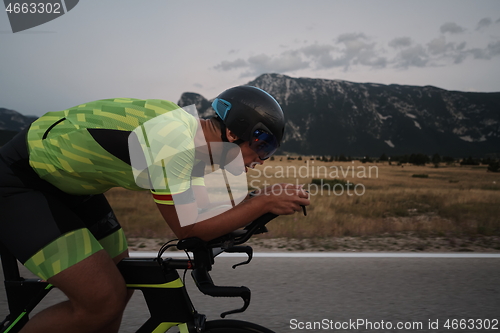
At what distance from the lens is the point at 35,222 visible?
1.59 m

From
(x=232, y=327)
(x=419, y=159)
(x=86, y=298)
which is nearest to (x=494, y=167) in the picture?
(x=419, y=159)

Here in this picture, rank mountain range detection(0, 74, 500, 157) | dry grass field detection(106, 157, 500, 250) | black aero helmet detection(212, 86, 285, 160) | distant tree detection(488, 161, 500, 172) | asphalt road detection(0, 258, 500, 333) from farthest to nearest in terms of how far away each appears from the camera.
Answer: mountain range detection(0, 74, 500, 157) → distant tree detection(488, 161, 500, 172) → dry grass field detection(106, 157, 500, 250) → asphalt road detection(0, 258, 500, 333) → black aero helmet detection(212, 86, 285, 160)

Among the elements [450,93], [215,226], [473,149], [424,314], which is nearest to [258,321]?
[424,314]

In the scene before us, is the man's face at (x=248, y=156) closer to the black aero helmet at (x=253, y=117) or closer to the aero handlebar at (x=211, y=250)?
the black aero helmet at (x=253, y=117)

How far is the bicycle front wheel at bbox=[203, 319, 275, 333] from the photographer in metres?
1.60

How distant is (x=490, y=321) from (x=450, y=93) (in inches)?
8640

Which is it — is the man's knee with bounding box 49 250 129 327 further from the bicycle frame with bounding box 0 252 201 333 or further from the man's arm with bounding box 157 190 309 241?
the man's arm with bounding box 157 190 309 241

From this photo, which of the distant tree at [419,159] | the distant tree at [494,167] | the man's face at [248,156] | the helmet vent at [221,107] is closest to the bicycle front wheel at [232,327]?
the man's face at [248,156]

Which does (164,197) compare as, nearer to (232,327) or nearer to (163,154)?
(163,154)

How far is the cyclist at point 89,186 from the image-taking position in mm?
1482

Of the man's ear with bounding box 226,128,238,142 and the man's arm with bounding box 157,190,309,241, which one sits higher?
the man's ear with bounding box 226,128,238,142

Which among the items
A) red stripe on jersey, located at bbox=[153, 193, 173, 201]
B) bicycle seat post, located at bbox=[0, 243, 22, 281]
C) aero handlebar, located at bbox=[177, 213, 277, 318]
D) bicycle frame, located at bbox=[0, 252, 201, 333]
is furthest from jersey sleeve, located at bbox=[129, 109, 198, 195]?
bicycle seat post, located at bbox=[0, 243, 22, 281]

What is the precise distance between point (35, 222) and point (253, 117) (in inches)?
39.0

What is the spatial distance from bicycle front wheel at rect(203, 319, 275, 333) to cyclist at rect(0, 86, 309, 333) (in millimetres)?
380
